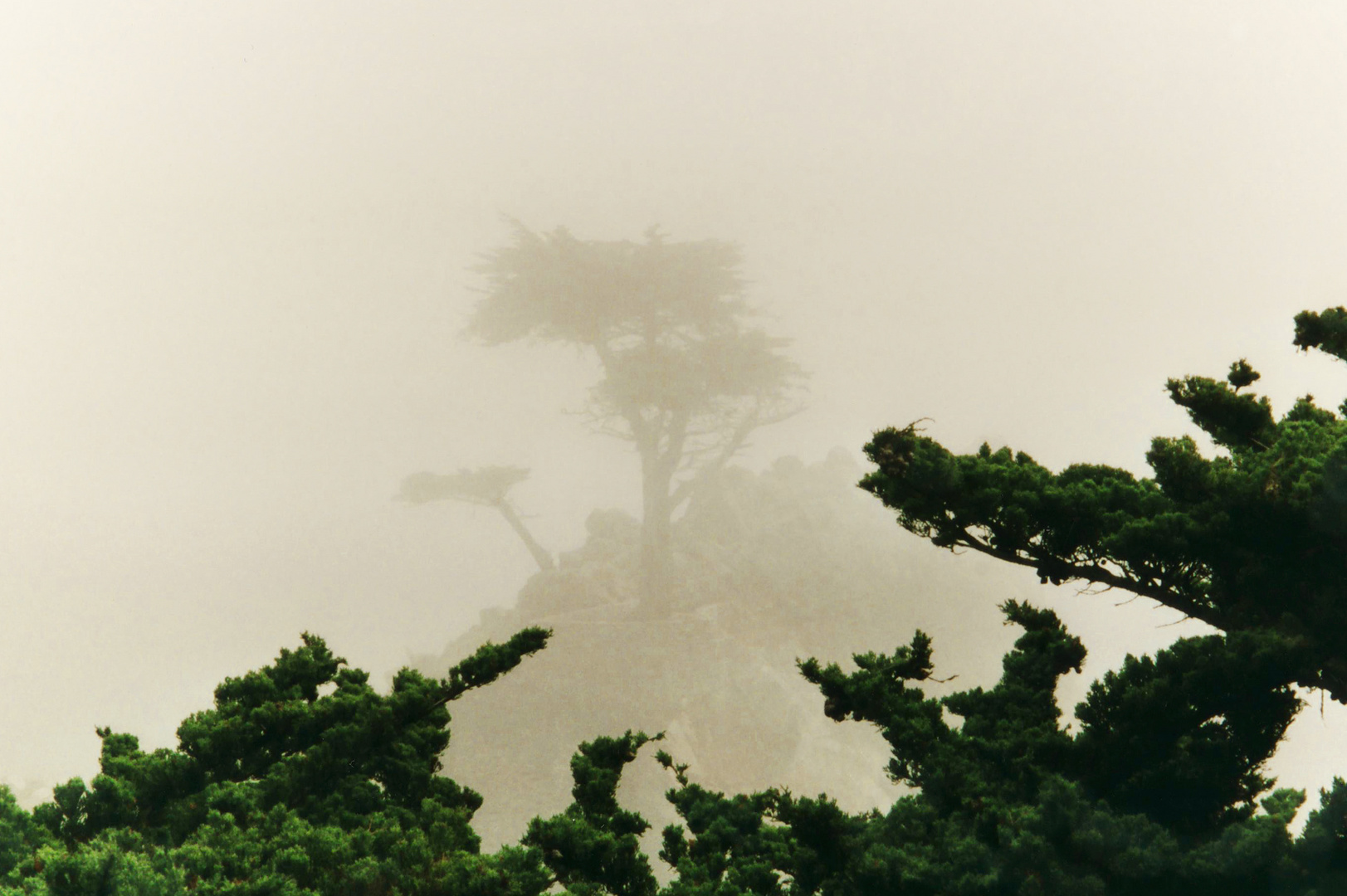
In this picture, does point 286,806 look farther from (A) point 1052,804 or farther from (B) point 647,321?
(B) point 647,321

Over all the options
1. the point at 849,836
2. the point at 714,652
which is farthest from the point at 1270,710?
the point at 714,652

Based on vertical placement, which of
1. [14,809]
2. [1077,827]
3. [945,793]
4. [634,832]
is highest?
[14,809]

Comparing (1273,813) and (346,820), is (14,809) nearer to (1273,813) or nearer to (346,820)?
(346,820)

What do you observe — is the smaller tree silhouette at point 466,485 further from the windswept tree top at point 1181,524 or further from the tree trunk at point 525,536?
the windswept tree top at point 1181,524

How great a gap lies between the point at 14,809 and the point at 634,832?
12.5 ft

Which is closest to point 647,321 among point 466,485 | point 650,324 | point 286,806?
point 650,324

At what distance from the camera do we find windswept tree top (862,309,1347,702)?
19.8ft

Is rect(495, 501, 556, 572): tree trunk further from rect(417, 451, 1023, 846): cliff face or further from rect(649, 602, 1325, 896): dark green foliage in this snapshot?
rect(649, 602, 1325, 896): dark green foliage

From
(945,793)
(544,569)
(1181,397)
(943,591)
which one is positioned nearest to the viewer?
(945,793)

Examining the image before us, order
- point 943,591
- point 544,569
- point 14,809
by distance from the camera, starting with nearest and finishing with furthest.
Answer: point 14,809, point 544,569, point 943,591

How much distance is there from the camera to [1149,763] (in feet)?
19.6

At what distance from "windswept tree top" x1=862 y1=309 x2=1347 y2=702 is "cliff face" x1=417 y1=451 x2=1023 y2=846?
27.1 meters

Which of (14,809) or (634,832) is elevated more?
(14,809)

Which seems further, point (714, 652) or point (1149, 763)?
point (714, 652)
